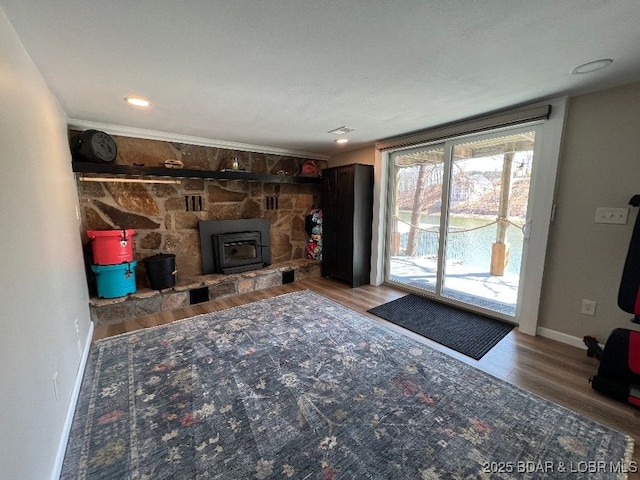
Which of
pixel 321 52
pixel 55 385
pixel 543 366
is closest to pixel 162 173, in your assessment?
pixel 55 385

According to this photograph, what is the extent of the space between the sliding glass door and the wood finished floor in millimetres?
532

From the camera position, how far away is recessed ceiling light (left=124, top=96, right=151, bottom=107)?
2.12 m

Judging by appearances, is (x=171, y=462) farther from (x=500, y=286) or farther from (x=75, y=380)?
(x=500, y=286)

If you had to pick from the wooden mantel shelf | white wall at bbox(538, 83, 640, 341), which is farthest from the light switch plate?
the wooden mantel shelf

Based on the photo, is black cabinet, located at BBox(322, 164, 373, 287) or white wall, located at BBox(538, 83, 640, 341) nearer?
white wall, located at BBox(538, 83, 640, 341)

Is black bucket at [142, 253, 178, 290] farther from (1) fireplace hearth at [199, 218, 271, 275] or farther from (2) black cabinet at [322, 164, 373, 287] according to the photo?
(2) black cabinet at [322, 164, 373, 287]

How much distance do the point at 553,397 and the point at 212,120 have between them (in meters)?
3.64

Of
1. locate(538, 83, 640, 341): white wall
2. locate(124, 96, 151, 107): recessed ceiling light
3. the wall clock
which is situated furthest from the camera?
the wall clock

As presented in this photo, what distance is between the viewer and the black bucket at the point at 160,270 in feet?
9.87

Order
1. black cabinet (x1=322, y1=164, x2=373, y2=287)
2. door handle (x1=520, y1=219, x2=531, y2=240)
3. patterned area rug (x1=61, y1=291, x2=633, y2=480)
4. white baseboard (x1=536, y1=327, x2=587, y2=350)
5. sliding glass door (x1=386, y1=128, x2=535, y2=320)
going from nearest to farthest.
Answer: patterned area rug (x1=61, y1=291, x2=633, y2=480)
white baseboard (x1=536, y1=327, x2=587, y2=350)
door handle (x1=520, y1=219, x2=531, y2=240)
sliding glass door (x1=386, y1=128, x2=535, y2=320)
black cabinet (x1=322, y1=164, x2=373, y2=287)

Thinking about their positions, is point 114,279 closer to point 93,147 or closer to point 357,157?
point 93,147

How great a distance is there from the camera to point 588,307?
2.19m

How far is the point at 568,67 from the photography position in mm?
1654

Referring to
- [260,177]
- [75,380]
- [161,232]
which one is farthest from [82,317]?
[260,177]
